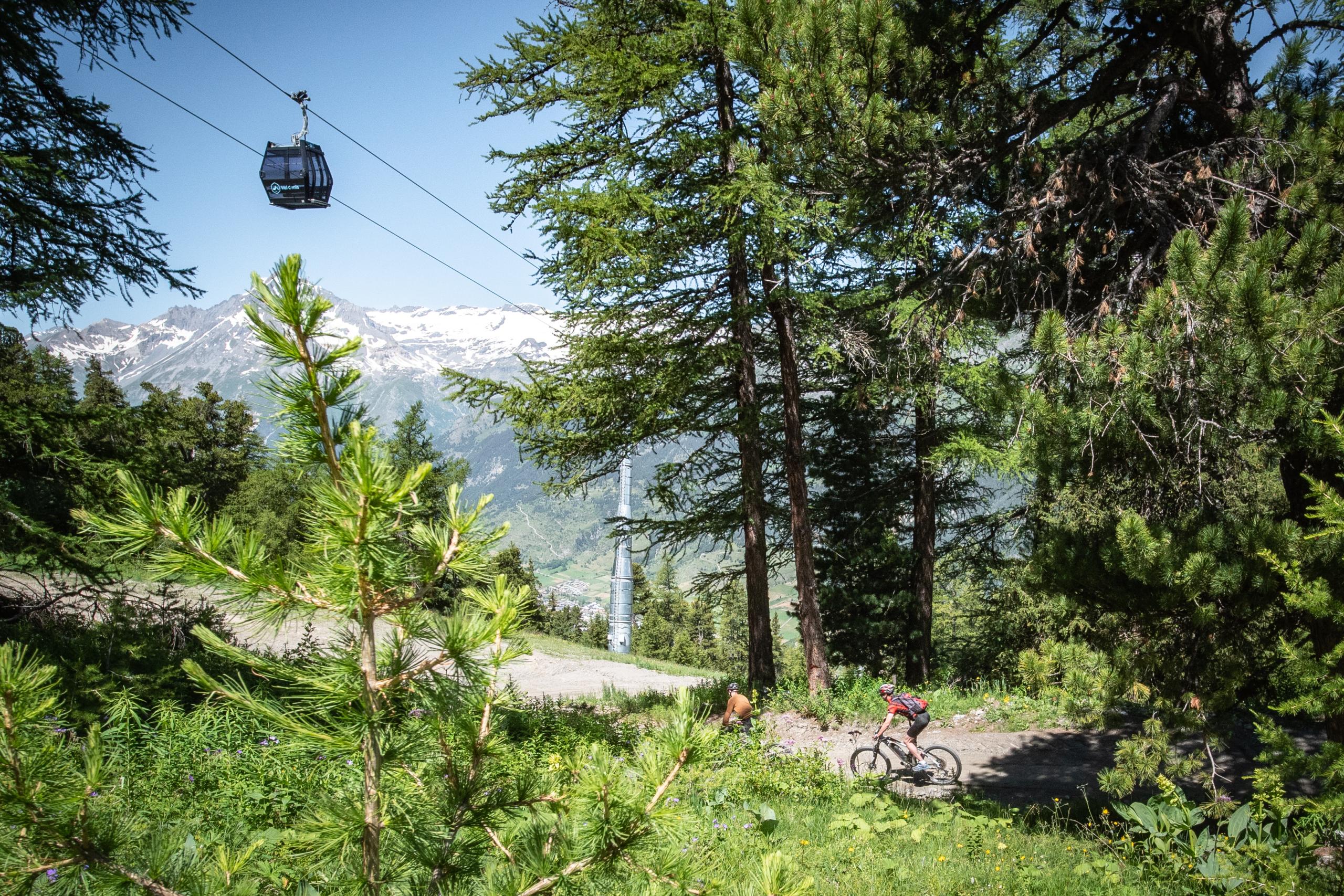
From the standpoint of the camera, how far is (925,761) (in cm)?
897

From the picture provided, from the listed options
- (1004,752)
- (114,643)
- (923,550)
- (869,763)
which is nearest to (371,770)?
(114,643)

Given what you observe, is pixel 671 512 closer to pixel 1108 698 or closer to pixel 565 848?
pixel 1108 698

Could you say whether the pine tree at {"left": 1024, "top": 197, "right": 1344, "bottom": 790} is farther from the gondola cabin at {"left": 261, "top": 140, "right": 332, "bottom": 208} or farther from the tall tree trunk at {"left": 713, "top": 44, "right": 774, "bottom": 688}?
the gondola cabin at {"left": 261, "top": 140, "right": 332, "bottom": 208}

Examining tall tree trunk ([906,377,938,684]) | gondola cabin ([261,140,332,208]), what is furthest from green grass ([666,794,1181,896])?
gondola cabin ([261,140,332,208])

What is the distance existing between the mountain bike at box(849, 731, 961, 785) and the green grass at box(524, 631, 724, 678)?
1089 cm

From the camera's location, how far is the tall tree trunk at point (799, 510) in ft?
40.4

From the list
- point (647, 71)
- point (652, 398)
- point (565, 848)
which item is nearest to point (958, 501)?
point (652, 398)

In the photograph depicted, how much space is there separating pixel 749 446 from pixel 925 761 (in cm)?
555

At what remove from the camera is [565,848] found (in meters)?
1.78

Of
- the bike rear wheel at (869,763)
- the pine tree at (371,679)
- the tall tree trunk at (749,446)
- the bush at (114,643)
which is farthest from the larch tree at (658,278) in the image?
the pine tree at (371,679)

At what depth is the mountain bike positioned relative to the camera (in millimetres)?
8961

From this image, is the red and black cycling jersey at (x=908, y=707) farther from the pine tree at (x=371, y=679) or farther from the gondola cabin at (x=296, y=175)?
the gondola cabin at (x=296, y=175)

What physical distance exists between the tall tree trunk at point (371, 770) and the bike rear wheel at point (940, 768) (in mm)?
8664

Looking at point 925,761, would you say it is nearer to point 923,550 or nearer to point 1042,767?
point 1042,767
